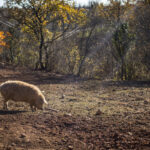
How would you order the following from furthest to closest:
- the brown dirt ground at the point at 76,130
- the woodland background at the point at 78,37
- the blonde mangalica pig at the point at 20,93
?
the woodland background at the point at 78,37, the blonde mangalica pig at the point at 20,93, the brown dirt ground at the point at 76,130

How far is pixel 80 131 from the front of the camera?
431 cm

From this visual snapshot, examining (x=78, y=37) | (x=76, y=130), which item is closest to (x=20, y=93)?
(x=76, y=130)

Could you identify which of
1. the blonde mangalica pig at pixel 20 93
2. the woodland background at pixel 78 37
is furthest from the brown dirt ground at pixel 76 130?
the woodland background at pixel 78 37

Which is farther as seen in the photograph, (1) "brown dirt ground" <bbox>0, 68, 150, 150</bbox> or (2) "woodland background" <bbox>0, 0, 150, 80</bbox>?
(2) "woodland background" <bbox>0, 0, 150, 80</bbox>

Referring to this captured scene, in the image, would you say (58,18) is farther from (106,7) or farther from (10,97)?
(10,97)

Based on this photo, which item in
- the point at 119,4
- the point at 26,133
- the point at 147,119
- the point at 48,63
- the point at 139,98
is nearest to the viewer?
the point at 26,133

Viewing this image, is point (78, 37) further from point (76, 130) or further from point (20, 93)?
point (76, 130)

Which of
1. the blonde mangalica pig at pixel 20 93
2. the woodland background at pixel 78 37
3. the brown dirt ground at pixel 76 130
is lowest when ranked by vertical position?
the brown dirt ground at pixel 76 130

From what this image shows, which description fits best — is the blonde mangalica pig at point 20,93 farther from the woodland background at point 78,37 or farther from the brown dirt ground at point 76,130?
the woodland background at point 78,37

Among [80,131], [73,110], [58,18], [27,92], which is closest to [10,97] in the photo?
[27,92]

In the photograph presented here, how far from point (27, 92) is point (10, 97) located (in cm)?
48

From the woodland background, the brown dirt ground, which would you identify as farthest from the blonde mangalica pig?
the woodland background

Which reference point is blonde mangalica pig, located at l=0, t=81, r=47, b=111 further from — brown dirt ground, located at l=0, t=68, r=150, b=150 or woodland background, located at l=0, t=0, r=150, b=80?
woodland background, located at l=0, t=0, r=150, b=80

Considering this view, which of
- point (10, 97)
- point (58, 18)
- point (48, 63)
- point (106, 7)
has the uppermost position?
point (106, 7)
